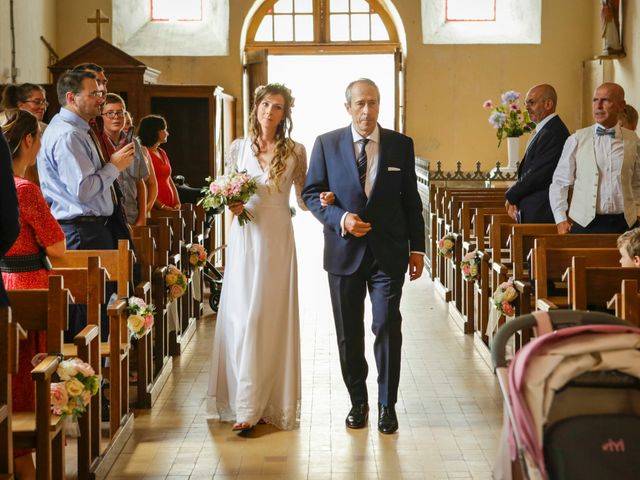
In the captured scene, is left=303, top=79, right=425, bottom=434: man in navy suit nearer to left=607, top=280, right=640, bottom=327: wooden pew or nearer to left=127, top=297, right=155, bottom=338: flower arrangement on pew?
left=127, top=297, right=155, bottom=338: flower arrangement on pew

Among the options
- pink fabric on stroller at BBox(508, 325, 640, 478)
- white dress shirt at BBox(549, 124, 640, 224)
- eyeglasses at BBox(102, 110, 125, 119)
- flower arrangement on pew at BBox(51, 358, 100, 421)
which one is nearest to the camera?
pink fabric on stroller at BBox(508, 325, 640, 478)

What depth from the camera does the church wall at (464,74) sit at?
1459 cm

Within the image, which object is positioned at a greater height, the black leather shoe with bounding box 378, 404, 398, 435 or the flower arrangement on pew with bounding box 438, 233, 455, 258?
the flower arrangement on pew with bounding box 438, 233, 455, 258

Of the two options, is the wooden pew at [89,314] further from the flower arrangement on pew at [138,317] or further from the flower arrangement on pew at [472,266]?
the flower arrangement on pew at [472,266]

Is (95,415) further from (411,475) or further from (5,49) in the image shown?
(5,49)

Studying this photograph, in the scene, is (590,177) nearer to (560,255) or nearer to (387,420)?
(560,255)

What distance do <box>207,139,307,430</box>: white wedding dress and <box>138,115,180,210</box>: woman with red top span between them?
2.76 m

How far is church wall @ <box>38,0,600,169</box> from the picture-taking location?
47.9 feet

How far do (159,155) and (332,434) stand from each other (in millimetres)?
3916

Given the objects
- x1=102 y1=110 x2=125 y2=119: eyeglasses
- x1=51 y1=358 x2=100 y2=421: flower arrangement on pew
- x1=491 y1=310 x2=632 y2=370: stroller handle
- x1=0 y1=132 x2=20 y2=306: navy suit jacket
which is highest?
x1=102 y1=110 x2=125 y2=119: eyeglasses

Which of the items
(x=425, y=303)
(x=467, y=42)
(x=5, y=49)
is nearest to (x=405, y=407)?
(x=425, y=303)

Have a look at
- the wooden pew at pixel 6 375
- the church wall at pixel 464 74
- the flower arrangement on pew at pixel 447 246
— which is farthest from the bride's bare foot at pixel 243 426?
the church wall at pixel 464 74

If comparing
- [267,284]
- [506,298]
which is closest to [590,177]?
[506,298]

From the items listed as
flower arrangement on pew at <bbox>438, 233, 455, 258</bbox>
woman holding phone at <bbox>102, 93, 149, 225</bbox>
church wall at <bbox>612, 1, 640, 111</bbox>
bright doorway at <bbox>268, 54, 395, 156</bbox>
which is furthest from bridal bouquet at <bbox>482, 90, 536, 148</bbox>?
woman holding phone at <bbox>102, 93, 149, 225</bbox>
